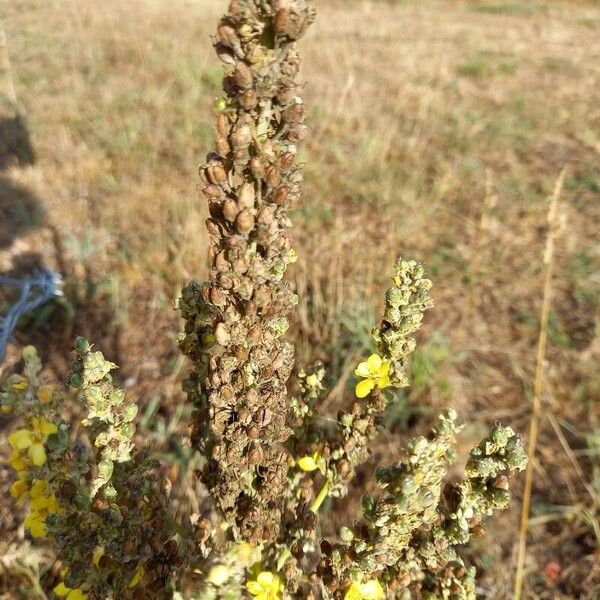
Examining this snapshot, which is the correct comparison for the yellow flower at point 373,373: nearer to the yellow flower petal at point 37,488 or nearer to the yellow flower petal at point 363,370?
the yellow flower petal at point 363,370

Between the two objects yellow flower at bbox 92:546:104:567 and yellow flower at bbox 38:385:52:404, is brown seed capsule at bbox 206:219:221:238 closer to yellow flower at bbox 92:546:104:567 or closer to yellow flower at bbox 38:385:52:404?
yellow flower at bbox 38:385:52:404

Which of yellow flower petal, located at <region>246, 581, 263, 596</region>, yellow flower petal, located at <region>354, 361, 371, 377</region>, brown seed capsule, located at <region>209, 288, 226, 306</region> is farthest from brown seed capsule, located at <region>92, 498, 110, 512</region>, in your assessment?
yellow flower petal, located at <region>354, 361, 371, 377</region>

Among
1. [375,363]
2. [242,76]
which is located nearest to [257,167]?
[242,76]

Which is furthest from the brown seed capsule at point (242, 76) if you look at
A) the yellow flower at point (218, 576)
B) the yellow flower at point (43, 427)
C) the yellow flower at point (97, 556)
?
the yellow flower at point (97, 556)

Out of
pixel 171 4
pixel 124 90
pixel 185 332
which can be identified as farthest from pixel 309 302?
pixel 171 4

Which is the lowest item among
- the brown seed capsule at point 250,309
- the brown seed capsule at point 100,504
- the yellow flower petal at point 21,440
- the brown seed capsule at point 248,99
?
the brown seed capsule at point 100,504

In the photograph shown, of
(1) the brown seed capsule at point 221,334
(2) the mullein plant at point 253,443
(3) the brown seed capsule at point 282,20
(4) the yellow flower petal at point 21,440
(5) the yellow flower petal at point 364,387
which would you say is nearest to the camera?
(3) the brown seed capsule at point 282,20

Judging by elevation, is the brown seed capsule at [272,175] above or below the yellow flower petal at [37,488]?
above
